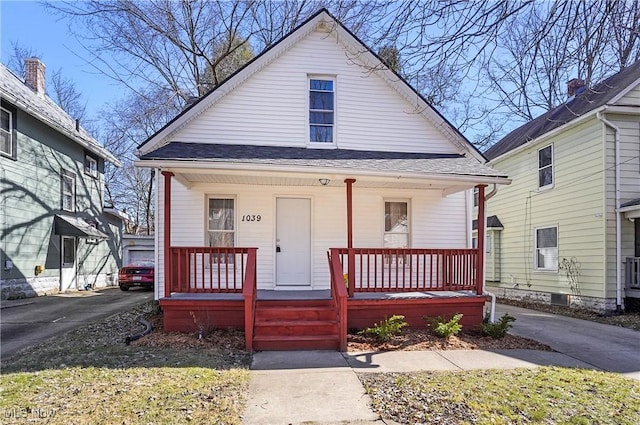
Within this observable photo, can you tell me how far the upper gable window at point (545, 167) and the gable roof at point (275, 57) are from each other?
189 inches

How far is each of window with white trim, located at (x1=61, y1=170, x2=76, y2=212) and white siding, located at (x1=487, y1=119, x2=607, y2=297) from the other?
16.7 metres

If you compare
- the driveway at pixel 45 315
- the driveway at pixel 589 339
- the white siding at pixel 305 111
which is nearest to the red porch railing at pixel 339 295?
the white siding at pixel 305 111

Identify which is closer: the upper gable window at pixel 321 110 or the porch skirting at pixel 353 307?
the porch skirting at pixel 353 307

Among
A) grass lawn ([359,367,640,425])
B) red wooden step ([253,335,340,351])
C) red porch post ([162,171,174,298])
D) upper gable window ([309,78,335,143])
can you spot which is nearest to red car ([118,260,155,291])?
red porch post ([162,171,174,298])

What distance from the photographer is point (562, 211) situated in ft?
38.6

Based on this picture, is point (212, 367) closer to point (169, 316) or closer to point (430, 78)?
point (169, 316)

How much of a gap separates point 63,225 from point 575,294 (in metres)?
16.8

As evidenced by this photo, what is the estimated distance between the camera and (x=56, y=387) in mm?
4359

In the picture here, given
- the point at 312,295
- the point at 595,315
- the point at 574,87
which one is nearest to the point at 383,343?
the point at 312,295

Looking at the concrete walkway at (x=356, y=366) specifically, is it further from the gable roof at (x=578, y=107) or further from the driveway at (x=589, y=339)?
the gable roof at (x=578, y=107)

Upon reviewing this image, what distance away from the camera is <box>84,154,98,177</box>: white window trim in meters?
17.2

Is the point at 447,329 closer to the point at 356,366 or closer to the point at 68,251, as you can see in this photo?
the point at 356,366

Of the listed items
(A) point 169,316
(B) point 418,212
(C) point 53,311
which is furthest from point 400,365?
(C) point 53,311

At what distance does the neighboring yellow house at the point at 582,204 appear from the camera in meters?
10.0
